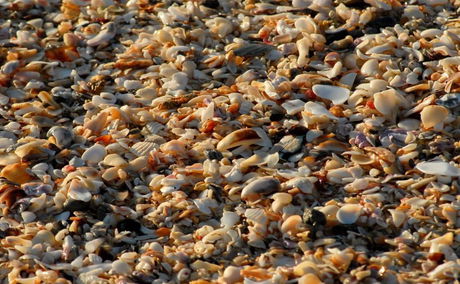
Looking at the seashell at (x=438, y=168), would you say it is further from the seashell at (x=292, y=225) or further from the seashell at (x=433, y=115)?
the seashell at (x=292, y=225)

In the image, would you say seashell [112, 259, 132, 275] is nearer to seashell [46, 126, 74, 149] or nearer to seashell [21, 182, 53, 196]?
seashell [21, 182, 53, 196]

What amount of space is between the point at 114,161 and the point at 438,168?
82 cm

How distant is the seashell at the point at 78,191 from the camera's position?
206cm

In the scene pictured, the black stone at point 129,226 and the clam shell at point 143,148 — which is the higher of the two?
the clam shell at point 143,148

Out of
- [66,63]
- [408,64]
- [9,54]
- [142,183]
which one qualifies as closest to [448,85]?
[408,64]

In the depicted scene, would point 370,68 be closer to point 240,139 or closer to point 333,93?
point 333,93

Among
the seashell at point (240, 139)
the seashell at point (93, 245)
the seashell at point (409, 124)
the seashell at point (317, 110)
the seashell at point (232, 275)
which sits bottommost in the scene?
the seashell at point (93, 245)

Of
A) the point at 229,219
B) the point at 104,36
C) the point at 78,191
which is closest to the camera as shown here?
the point at 229,219

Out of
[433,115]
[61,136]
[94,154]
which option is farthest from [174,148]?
[433,115]

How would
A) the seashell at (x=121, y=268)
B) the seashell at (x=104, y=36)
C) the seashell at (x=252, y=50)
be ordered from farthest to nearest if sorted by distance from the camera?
the seashell at (x=104, y=36), the seashell at (x=252, y=50), the seashell at (x=121, y=268)

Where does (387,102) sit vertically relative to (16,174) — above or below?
above

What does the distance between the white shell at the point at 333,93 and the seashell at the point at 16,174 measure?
807 mm

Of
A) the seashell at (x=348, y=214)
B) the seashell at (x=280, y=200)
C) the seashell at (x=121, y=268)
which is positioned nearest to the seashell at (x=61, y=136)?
the seashell at (x=121, y=268)

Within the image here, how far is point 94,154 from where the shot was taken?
2.21 meters
